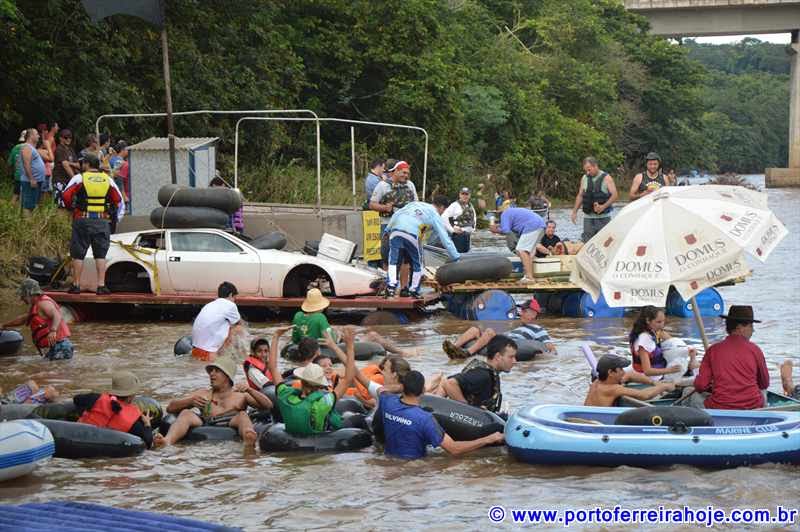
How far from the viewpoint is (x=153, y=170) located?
22703mm

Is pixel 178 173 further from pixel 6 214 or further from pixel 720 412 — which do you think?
pixel 720 412

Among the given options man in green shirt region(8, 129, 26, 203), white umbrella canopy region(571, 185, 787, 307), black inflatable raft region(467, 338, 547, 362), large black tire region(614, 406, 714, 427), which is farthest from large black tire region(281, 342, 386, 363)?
man in green shirt region(8, 129, 26, 203)

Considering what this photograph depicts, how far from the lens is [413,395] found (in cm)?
1107

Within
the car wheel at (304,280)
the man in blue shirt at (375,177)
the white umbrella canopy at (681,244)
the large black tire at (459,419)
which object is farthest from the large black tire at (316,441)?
the man in blue shirt at (375,177)

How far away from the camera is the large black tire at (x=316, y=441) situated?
1163cm

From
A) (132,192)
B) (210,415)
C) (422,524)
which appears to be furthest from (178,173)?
(422,524)

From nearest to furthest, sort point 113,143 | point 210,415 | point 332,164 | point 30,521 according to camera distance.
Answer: point 30,521
point 210,415
point 113,143
point 332,164

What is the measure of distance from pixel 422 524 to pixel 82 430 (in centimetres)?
344

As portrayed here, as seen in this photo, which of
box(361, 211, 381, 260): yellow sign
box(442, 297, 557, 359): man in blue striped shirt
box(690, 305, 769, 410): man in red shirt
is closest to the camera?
box(690, 305, 769, 410): man in red shirt

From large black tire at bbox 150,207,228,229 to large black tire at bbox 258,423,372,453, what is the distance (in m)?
7.86

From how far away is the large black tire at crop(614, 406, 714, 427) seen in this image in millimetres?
10828

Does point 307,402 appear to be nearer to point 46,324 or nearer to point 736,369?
point 736,369

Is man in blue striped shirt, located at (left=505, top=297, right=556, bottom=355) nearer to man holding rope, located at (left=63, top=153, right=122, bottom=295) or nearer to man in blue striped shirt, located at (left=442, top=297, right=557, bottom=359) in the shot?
man in blue striped shirt, located at (left=442, top=297, right=557, bottom=359)

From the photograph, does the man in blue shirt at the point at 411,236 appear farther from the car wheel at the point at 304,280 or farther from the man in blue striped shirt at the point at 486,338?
the man in blue striped shirt at the point at 486,338
